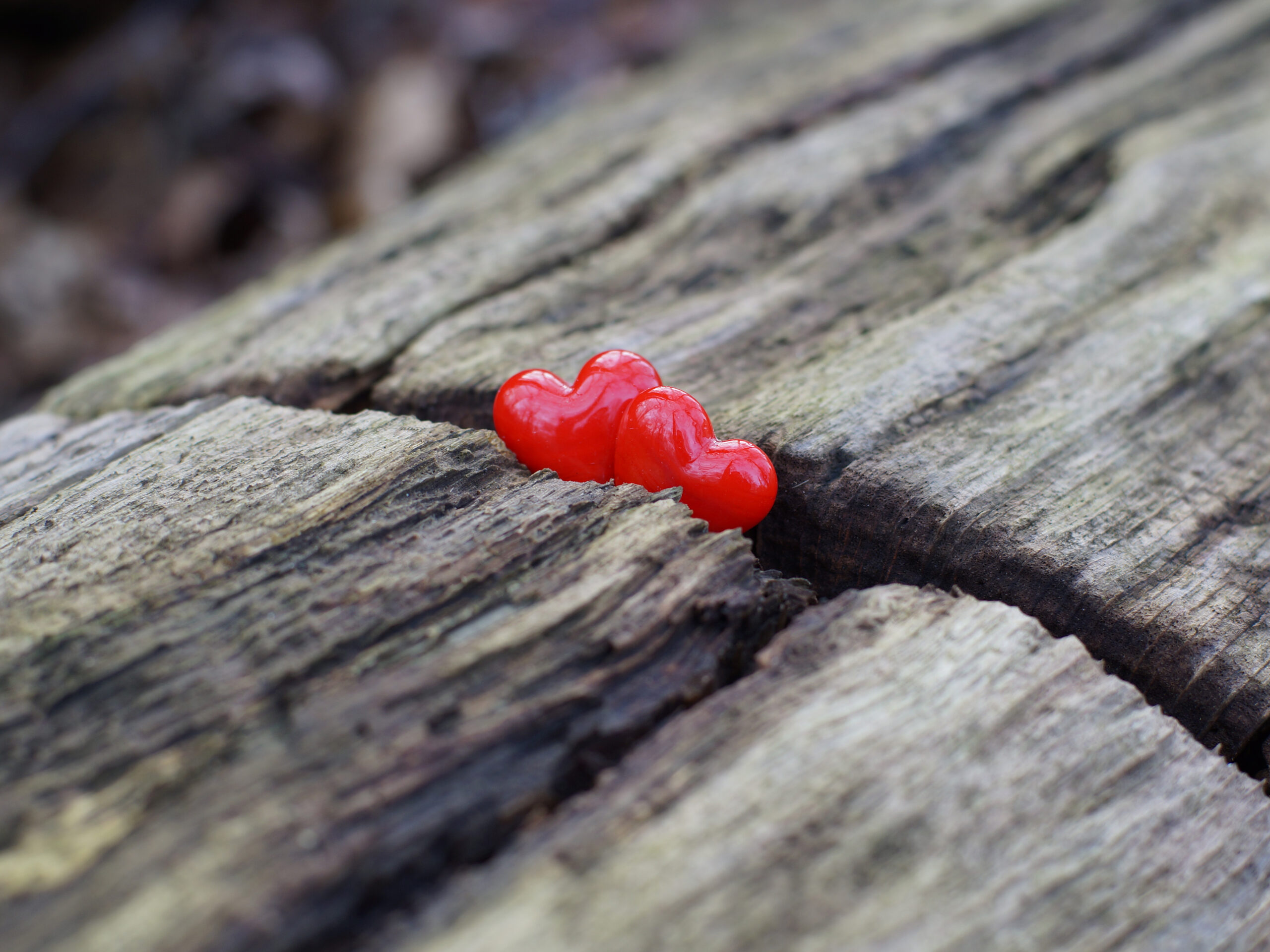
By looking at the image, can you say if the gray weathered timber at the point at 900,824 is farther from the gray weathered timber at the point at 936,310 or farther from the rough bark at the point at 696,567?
the gray weathered timber at the point at 936,310

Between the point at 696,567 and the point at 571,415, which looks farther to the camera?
the point at 571,415

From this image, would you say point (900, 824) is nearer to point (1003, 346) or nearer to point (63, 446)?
point (1003, 346)

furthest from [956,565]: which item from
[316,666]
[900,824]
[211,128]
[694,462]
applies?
[211,128]

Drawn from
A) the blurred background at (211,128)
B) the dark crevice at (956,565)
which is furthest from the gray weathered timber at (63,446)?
the blurred background at (211,128)

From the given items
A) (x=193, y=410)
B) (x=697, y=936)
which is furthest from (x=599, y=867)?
(x=193, y=410)

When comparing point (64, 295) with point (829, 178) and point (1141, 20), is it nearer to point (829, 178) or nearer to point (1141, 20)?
point (829, 178)

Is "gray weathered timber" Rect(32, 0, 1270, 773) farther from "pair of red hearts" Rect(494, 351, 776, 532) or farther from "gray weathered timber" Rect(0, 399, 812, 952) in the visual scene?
"gray weathered timber" Rect(0, 399, 812, 952)
